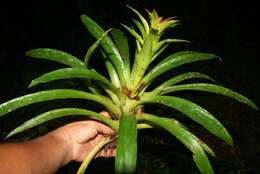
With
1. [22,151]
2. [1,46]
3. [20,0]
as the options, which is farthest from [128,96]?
[20,0]

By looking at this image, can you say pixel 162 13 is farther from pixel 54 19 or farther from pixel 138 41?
pixel 138 41

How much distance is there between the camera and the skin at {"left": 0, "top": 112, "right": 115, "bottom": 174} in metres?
1.56

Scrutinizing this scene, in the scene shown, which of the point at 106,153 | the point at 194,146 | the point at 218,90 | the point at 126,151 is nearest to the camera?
the point at 126,151

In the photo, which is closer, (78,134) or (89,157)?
(89,157)

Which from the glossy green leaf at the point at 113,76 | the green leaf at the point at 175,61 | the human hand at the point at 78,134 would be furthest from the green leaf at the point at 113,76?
the human hand at the point at 78,134

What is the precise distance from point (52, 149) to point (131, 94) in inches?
19.4

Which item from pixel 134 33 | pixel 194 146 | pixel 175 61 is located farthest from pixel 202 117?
pixel 134 33

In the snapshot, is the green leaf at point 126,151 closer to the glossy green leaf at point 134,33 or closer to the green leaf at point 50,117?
the green leaf at point 50,117

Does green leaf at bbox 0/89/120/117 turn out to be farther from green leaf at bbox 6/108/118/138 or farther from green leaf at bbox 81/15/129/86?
green leaf at bbox 81/15/129/86

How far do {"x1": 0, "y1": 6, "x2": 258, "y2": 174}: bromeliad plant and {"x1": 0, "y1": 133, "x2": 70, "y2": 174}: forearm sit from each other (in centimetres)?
16

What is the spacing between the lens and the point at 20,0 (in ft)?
23.4

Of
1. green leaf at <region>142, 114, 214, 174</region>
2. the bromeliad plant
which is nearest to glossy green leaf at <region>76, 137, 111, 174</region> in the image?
the bromeliad plant

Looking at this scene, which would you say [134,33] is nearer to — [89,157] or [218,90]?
[218,90]

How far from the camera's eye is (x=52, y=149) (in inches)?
68.9
